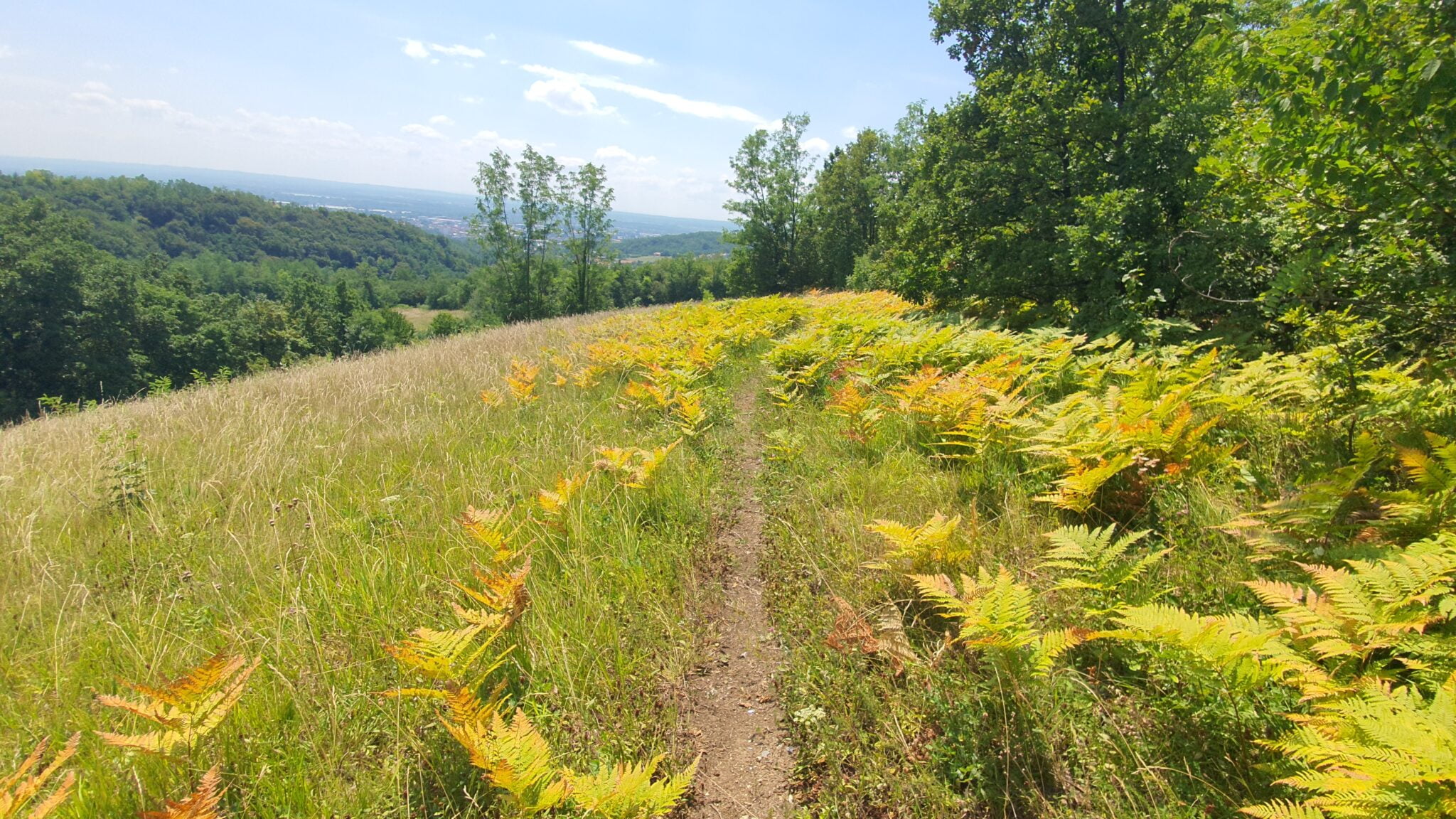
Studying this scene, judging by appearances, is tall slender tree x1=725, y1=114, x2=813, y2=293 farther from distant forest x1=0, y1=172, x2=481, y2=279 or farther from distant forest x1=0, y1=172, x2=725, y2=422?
distant forest x1=0, y1=172, x2=481, y2=279

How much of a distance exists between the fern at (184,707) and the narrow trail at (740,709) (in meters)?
1.73

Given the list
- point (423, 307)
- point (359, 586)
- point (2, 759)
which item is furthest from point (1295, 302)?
point (423, 307)

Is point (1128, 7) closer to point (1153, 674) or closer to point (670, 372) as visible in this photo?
point (670, 372)

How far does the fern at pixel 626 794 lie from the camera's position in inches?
66.5

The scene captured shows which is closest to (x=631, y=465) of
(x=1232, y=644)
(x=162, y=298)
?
(x=1232, y=644)

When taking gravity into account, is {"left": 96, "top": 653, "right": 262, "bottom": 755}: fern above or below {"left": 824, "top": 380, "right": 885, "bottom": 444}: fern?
below

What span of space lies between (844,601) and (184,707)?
2.63 meters

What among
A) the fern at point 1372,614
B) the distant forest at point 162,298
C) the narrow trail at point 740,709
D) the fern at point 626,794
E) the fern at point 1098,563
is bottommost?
the distant forest at point 162,298

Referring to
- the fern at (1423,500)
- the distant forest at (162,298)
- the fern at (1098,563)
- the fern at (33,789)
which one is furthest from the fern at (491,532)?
the distant forest at (162,298)

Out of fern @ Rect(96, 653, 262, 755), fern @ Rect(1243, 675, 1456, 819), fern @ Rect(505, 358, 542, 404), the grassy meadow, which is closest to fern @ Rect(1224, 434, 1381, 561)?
the grassy meadow

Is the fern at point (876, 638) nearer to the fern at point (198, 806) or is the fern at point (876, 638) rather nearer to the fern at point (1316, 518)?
the fern at point (1316, 518)

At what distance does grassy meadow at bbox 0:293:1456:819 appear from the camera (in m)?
1.72

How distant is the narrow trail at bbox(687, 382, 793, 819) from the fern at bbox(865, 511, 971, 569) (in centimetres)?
83

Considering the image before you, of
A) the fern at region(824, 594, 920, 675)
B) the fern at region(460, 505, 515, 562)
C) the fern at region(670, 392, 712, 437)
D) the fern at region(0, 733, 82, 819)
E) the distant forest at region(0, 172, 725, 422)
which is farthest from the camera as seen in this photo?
the distant forest at region(0, 172, 725, 422)
